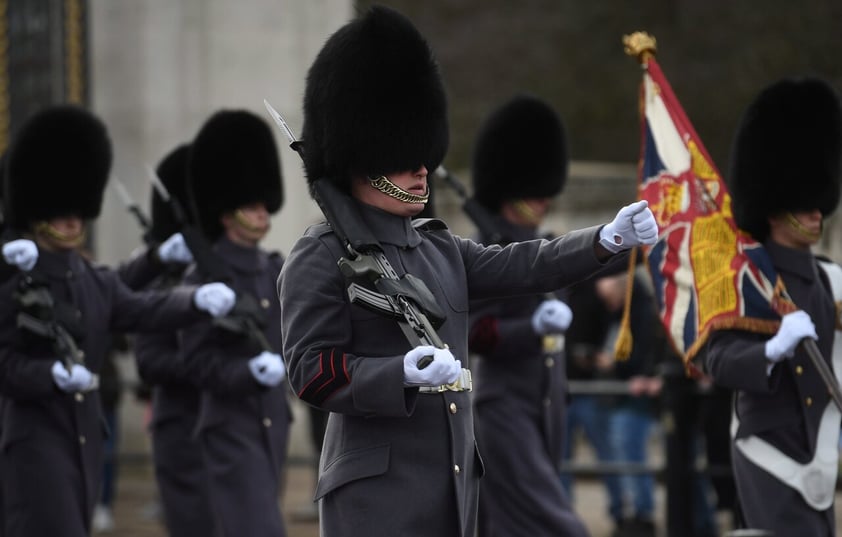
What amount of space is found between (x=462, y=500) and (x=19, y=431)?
269 centimetres

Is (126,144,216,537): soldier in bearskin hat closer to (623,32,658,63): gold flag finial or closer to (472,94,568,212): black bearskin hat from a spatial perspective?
(472,94,568,212): black bearskin hat

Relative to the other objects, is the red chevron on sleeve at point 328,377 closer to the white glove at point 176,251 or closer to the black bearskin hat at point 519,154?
the white glove at point 176,251

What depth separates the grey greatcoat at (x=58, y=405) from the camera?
6926 millimetres

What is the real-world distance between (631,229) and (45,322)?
2.97 metres

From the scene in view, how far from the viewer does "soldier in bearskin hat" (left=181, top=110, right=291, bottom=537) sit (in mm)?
7215

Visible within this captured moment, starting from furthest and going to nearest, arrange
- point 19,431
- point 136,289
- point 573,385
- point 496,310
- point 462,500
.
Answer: point 573,385, point 136,289, point 496,310, point 19,431, point 462,500

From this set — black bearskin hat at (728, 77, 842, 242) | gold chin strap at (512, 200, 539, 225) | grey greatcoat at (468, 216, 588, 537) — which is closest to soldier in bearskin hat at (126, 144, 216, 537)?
grey greatcoat at (468, 216, 588, 537)

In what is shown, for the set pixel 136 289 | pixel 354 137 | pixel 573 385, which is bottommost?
pixel 573 385

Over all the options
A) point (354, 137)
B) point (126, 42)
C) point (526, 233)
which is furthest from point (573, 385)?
point (354, 137)

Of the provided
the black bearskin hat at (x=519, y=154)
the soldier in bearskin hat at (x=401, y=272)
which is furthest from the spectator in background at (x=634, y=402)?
the soldier in bearskin hat at (x=401, y=272)

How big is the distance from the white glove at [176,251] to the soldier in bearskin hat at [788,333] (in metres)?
2.59

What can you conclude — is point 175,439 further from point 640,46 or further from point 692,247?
point 640,46

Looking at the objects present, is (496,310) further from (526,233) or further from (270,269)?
(270,269)

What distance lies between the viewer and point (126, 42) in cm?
1286
